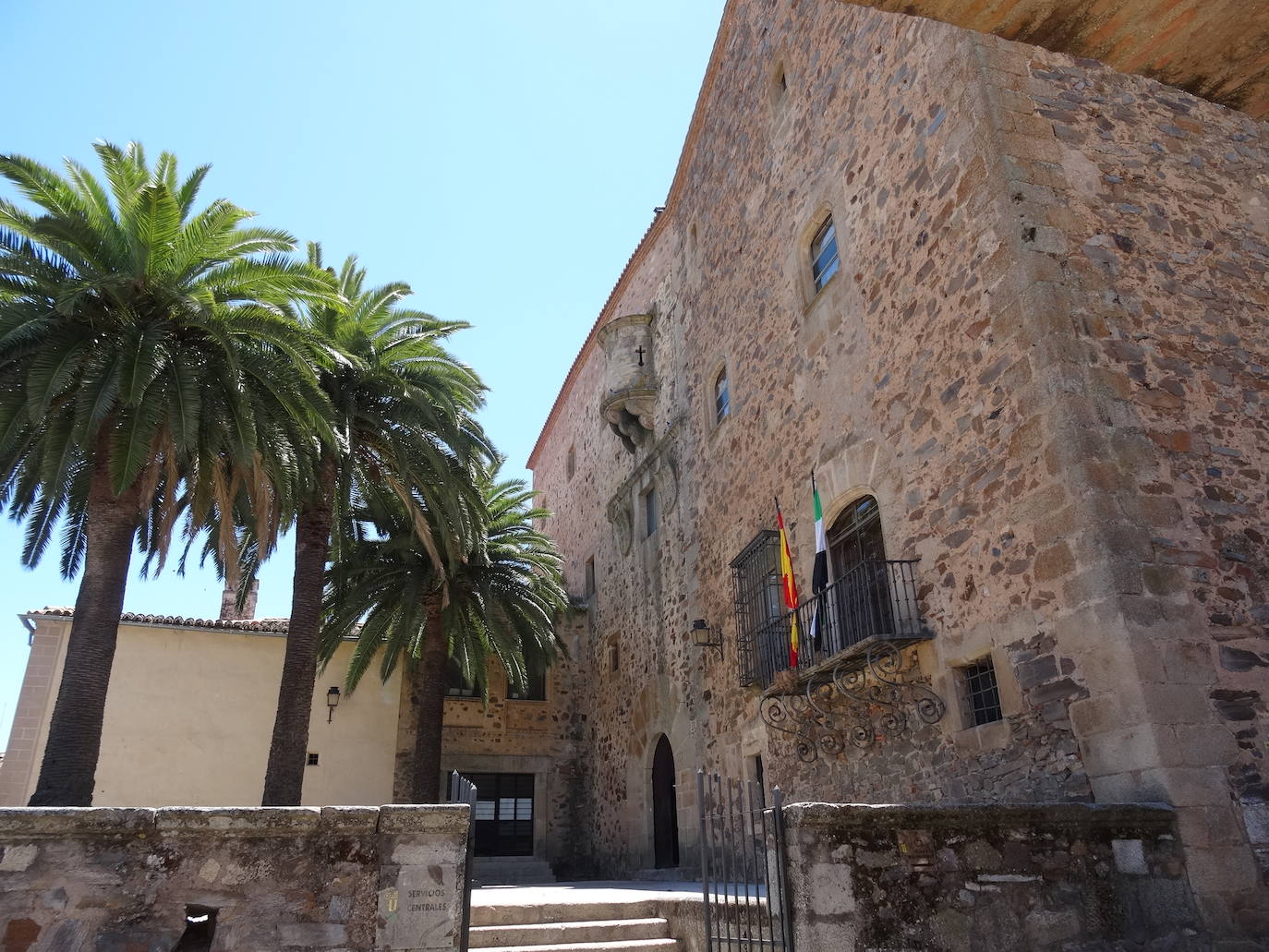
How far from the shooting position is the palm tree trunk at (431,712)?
15719mm

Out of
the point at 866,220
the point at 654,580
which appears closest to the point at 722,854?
the point at 866,220

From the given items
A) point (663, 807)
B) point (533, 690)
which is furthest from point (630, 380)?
point (663, 807)

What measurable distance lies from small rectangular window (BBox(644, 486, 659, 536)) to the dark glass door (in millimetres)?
6746

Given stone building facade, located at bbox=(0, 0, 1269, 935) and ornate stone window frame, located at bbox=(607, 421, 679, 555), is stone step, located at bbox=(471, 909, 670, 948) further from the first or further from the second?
ornate stone window frame, located at bbox=(607, 421, 679, 555)

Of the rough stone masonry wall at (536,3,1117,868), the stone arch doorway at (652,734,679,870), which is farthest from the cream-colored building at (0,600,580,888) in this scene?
the stone arch doorway at (652,734,679,870)

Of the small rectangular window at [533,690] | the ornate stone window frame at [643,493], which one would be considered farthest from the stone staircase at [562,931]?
the small rectangular window at [533,690]

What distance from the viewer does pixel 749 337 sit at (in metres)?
14.0

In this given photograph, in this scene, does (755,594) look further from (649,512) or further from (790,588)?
(649,512)

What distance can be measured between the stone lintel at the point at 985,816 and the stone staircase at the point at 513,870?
14.6m

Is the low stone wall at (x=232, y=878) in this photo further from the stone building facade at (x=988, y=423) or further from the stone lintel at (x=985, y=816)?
the stone building facade at (x=988, y=423)

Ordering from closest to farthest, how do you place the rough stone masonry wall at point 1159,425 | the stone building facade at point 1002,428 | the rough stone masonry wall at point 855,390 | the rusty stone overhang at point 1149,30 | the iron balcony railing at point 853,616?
the rusty stone overhang at point 1149,30, the rough stone masonry wall at point 1159,425, the stone building facade at point 1002,428, the rough stone masonry wall at point 855,390, the iron balcony railing at point 853,616

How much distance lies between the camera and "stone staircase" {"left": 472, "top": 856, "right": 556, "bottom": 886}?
61.4ft

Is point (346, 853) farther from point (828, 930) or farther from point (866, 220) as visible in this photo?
point (866, 220)

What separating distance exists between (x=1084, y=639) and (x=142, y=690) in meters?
17.4
